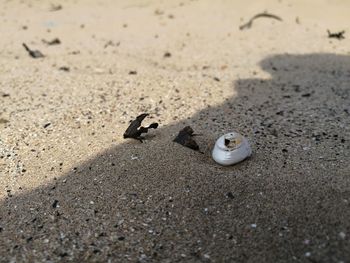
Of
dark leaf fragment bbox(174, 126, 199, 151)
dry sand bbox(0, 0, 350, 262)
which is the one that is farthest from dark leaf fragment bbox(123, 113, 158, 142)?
dark leaf fragment bbox(174, 126, 199, 151)

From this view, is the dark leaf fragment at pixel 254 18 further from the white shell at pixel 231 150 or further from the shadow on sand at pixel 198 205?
the white shell at pixel 231 150

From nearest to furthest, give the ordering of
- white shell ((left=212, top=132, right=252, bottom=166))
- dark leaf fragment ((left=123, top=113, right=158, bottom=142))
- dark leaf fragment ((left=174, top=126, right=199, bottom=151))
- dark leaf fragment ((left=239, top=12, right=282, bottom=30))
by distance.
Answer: white shell ((left=212, top=132, right=252, bottom=166))
dark leaf fragment ((left=174, top=126, right=199, bottom=151))
dark leaf fragment ((left=123, top=113, right=158, bottom=142))
dark leaf fragment ((left=239, top=12, right=282, bottom=30))

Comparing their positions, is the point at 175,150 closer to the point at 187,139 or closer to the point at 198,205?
the point at 187,139

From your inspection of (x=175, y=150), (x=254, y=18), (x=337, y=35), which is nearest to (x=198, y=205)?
(x=175, y=150)

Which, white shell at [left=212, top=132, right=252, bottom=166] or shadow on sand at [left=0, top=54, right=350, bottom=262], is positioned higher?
white shell at [left=212, top=132, right=252, bottom=166]

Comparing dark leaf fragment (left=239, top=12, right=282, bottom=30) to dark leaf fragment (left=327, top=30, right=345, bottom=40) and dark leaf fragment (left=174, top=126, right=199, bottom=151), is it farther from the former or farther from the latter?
dark leaf fragment (left=174, top=126, right=199, bottom=151)

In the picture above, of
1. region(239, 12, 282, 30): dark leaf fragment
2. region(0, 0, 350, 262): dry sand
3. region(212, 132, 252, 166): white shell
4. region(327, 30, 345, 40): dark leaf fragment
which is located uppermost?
region(212, 132, 252, 166): white shell

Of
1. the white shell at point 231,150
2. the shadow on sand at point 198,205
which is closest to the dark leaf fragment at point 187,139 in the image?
the shadow on sand at point 198,205

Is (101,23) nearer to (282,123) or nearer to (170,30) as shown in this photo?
(170,30)

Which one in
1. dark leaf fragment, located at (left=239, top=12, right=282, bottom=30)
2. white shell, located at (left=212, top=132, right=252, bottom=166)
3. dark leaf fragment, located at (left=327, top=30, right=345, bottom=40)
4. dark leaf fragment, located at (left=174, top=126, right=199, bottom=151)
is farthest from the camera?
dark leaf fragment, located at (left=239, top=12, right=282, bottom=30)
